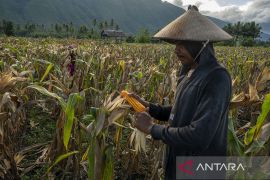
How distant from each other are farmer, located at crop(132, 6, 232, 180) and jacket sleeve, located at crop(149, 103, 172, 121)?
289 mm

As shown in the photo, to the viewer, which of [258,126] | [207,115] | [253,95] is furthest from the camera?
[253,95]

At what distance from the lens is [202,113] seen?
1.72 meters

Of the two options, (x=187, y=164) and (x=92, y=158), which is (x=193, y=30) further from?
(x=92, y=158)

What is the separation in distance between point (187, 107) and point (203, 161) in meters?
0.36

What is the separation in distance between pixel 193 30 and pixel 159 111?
2.20ft

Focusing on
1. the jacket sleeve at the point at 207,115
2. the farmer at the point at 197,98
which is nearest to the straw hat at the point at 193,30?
the farmer at the point at 197,98

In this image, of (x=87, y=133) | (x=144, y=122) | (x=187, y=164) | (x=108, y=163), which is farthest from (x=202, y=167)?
(x=87, y=133)

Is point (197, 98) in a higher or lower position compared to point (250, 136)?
higher

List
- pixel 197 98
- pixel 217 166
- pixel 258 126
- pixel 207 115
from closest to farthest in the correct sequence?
pixel 207 115 < pixel 197 98 < pixel 217 166 < pixel 258 126

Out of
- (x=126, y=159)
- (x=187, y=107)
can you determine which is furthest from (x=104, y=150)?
(x=126, y=159)

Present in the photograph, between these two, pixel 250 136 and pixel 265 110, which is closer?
pixel 265 110

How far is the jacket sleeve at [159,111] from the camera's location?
233 cm

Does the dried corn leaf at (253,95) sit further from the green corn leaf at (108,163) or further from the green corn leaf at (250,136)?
the green corn leaf at (108,163)

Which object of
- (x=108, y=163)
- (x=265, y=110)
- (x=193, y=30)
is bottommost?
(x=108, y=163)
